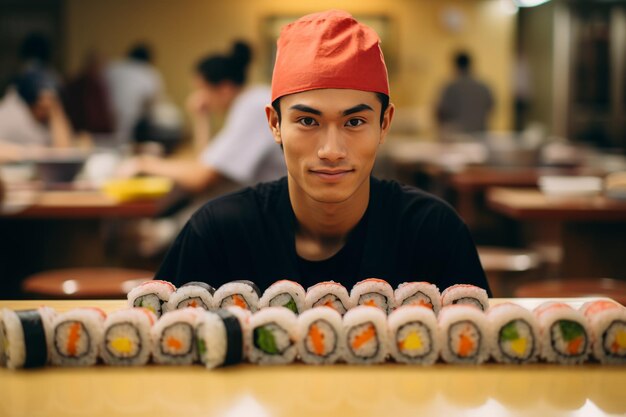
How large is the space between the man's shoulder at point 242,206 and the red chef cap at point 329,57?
1.16 feet

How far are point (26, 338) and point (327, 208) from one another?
0.78m

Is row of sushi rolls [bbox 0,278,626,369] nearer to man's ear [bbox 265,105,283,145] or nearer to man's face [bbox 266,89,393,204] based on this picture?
man's face [bbox 266,89,393,204]

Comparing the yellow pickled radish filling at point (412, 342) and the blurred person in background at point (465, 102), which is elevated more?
the blurred person in background at point (465, 102)

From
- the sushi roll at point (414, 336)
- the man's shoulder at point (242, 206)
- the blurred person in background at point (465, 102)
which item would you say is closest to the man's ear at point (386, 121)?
the man's shoulder at point (242, 206)

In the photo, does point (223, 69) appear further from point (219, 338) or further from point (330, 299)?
point (219, 338)

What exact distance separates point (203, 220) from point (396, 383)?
87 centimetres

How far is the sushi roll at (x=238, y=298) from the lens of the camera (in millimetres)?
1417

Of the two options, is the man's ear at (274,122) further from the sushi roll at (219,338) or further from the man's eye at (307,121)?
the sushi roll at (219,338)

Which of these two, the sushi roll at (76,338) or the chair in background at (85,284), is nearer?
the sushi roll at (76,338)

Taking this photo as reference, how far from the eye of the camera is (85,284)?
3213mm

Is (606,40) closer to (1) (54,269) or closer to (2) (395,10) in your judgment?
(2) (395,10)

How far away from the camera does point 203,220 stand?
1.96m

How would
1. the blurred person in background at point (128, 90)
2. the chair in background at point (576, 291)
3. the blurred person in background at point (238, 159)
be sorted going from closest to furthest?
the chair in background at point (576, 291), the blurred person in background at point (238, 159), the blurred person in background at point (128, 90)

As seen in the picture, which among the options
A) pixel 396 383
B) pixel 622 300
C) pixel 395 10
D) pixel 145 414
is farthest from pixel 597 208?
pixel 395 10
